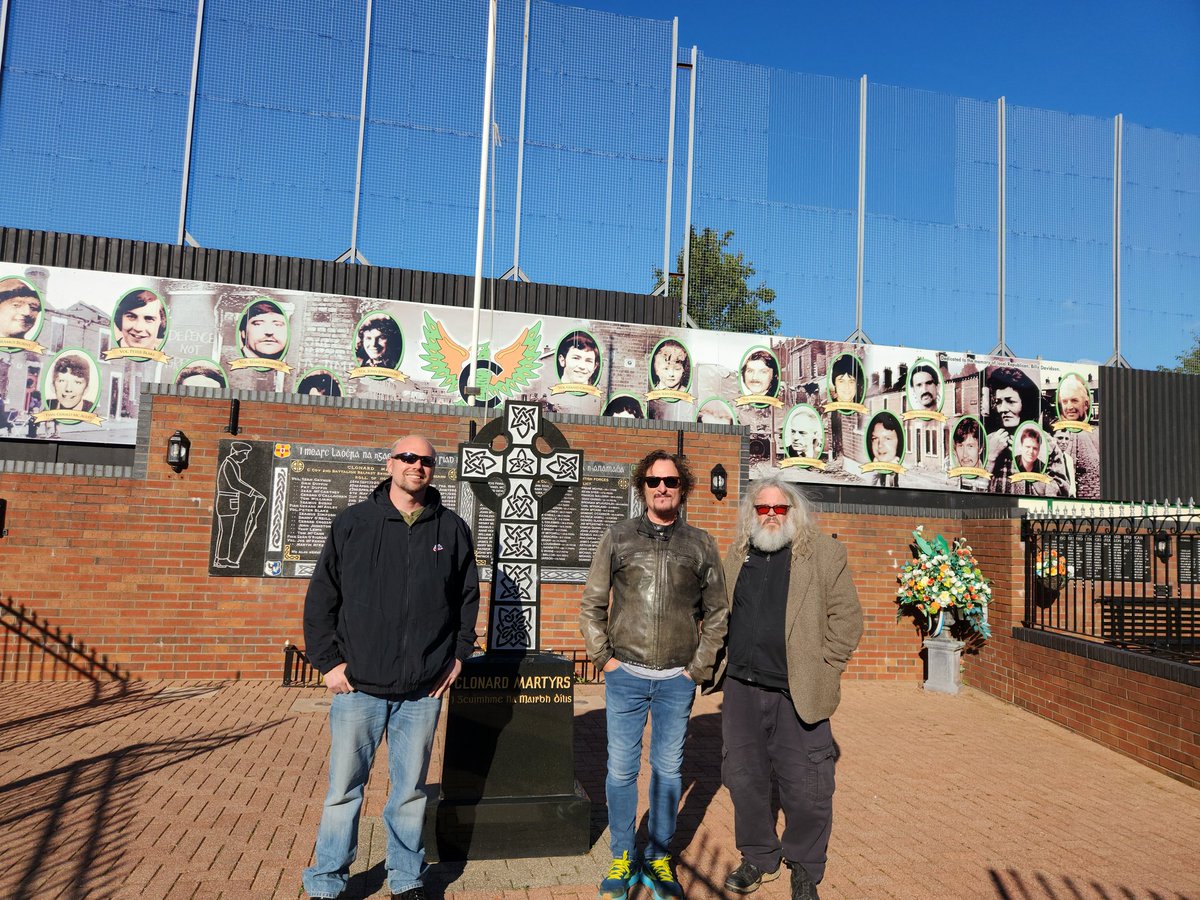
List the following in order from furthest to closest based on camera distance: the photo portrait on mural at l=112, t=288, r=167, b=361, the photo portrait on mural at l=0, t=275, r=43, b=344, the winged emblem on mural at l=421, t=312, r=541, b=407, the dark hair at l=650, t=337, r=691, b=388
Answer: the dark hair at l=650, t=337, r=691, b=388
the winged emblem on mural at l=421, t=312, r=541, b=407
the photo portrait on mural at l=112, t=288, r=167, b=361
the photo portrait on mural at l=0, t=275, r=43, b=344

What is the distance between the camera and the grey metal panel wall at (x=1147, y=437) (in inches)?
601

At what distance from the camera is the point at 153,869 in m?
3.78

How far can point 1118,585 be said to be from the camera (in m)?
9.98

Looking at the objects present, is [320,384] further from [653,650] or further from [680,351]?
[653,650]

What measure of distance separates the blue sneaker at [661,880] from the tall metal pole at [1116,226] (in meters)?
16.2

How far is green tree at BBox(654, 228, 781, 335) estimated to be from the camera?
→ 15959mm

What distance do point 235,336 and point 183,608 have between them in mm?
4737

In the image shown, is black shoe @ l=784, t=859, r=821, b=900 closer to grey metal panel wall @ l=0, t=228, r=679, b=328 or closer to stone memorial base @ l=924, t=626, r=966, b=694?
stone memorial base @ l=924, t=626, r=966, b=694

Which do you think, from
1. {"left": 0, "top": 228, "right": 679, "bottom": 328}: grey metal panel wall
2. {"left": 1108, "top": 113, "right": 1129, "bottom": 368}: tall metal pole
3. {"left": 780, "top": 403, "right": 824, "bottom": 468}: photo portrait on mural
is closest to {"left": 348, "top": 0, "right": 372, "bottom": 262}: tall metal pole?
{"left": 0, "top": 228, "right": 679, "bottom": 328}: grey metal panel wall

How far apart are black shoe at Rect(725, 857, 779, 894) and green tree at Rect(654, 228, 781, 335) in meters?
11.3

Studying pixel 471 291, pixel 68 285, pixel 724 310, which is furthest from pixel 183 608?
pixel 724 310

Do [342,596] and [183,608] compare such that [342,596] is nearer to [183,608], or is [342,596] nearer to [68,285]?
[183,608]

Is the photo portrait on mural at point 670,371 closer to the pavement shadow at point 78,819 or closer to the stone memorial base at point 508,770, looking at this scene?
the pavement shadow at point 78,819

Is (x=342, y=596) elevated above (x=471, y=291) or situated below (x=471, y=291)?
below
